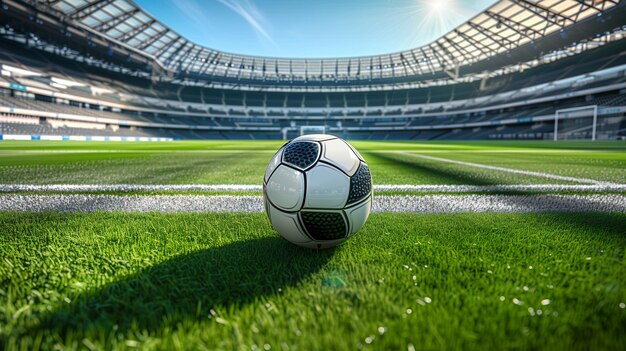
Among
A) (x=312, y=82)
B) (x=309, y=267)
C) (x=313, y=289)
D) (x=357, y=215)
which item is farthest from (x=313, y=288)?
(x=312, y=82)

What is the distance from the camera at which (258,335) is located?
3.12 ft

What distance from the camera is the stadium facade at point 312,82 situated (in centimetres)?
2972

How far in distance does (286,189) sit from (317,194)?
19 centimetres

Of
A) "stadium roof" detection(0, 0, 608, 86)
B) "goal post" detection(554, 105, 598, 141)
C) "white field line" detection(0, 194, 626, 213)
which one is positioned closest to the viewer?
"white field line" detection(0, 194, 626, 213)

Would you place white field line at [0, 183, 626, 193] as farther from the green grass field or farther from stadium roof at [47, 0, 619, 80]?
stadium roof at [47, 0, 619, 80]

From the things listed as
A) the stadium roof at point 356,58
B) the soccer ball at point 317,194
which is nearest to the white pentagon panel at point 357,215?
the soccer ball at point 317,194

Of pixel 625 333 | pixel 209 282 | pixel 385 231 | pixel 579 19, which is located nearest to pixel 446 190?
pixel 385 231

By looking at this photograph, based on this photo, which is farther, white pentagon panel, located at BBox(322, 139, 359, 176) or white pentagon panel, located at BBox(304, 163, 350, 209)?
white pentagon panel, located at BBox(322, 139, 359, 176)

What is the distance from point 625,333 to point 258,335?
1.19 m

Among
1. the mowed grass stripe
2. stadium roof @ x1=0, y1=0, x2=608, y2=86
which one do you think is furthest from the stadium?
stadium roof @ x1=0, y1=0, x2=608, y2=86

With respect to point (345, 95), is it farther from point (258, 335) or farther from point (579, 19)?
point (258, 335)

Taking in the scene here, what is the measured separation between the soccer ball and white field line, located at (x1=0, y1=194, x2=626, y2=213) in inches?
41.6

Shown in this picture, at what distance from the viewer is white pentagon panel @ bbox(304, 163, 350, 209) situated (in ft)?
5.43

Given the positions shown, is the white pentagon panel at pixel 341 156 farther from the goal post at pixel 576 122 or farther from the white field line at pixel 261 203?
the goal post at pixel 576 122
